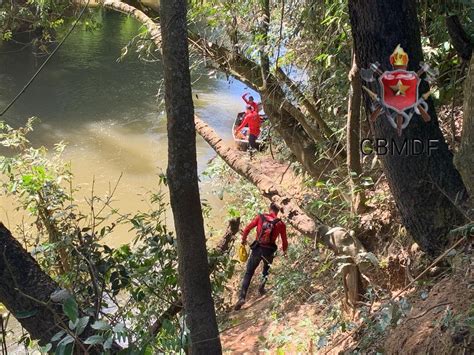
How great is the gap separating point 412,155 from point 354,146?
1053mm

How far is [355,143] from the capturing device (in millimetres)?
4297

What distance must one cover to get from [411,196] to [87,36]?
2093cm

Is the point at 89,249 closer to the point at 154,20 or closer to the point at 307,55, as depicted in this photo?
the point at 307,55

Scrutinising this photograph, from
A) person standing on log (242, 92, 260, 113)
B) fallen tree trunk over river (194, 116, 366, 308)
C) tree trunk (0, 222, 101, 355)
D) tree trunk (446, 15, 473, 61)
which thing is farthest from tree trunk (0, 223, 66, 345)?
person standing on log (242, 92, 260, 113)

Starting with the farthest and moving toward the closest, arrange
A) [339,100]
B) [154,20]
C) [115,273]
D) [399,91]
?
[154,20]
[339,100]
[399,91]
[115,273]

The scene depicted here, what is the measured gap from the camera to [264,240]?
19.3ft

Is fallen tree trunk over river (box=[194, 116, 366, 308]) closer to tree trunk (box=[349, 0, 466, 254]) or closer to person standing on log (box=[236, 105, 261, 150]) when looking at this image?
tree trunk (box=[349, 0, 466, 254])

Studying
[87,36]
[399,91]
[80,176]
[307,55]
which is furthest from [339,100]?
[87,36]

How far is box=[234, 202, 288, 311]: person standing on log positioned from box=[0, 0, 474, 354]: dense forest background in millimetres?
225

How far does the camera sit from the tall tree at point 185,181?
8.49ft

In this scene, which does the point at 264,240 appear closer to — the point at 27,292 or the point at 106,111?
the point at 27,292

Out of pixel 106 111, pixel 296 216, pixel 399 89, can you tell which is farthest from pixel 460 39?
pixel 106 111

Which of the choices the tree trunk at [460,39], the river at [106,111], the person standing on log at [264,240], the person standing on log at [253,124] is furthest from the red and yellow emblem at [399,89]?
the person standing on log at [253,124]

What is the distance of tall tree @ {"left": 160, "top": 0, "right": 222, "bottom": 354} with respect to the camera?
8.49ft
